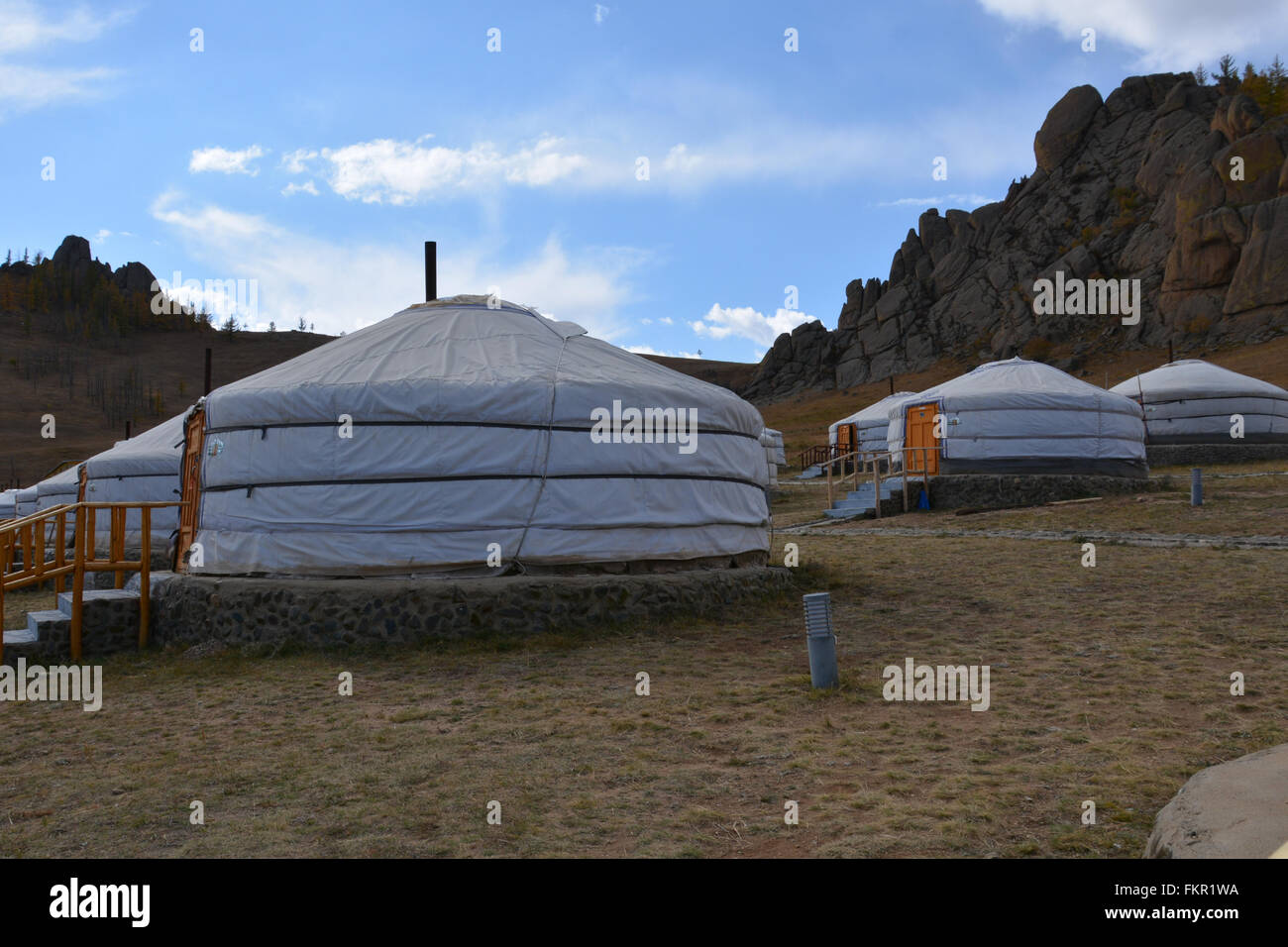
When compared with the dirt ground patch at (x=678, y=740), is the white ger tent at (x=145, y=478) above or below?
above

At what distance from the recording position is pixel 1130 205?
47.9m

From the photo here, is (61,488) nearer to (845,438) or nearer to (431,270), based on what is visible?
(431,270)

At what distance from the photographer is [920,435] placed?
18.2m

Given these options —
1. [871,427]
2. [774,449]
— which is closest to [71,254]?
[774,449]

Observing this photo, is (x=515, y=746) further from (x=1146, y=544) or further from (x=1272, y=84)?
(x=1272, y=84)

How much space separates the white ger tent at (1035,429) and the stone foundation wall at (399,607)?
9.87 metres

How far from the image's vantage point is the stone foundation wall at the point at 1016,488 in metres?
15.7

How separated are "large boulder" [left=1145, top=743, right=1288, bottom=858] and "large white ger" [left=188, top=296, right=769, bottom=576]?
5.14m

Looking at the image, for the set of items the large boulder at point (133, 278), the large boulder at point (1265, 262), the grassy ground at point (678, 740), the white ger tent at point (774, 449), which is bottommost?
the grassy ground at point (678, 740)

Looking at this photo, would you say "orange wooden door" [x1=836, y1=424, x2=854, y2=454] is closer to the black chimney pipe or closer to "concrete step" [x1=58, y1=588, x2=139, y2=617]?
the black chimney pipe

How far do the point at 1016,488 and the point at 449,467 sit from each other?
1095 centimetres

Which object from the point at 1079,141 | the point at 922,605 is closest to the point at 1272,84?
the point at 1079,141

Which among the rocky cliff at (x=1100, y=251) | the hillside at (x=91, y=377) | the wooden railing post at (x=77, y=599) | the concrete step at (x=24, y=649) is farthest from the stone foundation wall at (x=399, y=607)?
the hillside at (x=91, y=377)

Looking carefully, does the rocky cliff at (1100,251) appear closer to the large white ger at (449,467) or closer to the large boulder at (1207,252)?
the large boulder at (1207,252)
